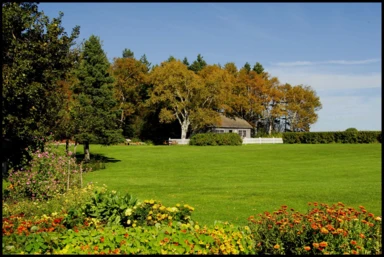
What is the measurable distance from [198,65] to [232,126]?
16778 mm

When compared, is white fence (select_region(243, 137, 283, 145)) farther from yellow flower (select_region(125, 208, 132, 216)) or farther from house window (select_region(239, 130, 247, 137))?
yellow flower (select_region(125, 208, 132, 216))

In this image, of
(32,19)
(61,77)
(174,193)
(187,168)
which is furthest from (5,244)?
(187,168)

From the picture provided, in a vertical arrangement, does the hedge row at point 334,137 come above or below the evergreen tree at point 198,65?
below

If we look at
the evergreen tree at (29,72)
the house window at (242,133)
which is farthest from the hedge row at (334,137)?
the evergreen tree at (29,72)

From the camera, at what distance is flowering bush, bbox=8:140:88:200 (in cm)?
1337

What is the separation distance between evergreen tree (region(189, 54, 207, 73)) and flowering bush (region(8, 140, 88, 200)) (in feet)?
223

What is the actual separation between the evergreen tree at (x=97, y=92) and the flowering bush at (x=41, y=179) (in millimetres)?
17134

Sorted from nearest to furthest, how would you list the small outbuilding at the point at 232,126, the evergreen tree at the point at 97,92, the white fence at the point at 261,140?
the evergreen tree at the point at 97,92 < the white fence at the point at 261,140 < the small outbuilding at the point at 232,126

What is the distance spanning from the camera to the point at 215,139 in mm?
55062

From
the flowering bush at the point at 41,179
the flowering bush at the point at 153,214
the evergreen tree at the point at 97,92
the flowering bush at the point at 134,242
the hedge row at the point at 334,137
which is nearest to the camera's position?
the flowering bush at the point at 134,242

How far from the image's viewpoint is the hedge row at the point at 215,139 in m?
55.0

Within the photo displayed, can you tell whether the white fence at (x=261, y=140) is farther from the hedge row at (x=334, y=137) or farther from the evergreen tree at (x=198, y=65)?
the evergreen tree at (x=198, y=65)

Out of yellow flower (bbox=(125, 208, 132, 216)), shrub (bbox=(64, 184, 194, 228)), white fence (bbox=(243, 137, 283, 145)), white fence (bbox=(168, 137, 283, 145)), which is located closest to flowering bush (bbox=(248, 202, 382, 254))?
shrub (bbox=(64, 184, 194, 228))

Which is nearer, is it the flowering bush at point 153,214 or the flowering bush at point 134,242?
the flowering bush at point 134,242
